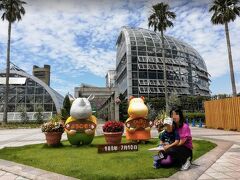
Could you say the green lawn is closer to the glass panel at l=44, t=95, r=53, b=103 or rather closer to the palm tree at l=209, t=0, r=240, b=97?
the palm tree at l=209, t=0, r=240, b=97

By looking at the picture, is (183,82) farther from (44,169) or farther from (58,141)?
(44,169)

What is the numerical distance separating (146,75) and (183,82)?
9.05 meters

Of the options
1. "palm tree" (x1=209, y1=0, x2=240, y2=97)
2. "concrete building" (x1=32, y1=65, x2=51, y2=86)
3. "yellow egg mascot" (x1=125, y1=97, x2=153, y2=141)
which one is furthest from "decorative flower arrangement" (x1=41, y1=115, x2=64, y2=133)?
"concrete building" (x1=32, y1=65, x2=51, y2=86)

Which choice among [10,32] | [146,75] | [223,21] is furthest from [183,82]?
[10,32]

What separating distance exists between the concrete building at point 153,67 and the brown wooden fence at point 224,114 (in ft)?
103

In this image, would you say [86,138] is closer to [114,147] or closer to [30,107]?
[114,147]

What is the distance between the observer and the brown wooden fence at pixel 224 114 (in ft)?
75.8

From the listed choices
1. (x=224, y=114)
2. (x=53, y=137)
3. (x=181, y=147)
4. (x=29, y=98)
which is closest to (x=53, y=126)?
(x=53, y=137)

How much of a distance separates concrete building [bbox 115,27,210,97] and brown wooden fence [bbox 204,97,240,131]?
3132 centimetres

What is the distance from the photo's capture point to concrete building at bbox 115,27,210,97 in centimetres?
6228

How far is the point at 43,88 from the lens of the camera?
54219mm

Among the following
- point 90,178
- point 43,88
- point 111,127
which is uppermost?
point 43,88

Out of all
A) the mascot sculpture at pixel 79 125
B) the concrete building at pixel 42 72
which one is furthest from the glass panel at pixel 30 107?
the concrete building at pixel 42 72

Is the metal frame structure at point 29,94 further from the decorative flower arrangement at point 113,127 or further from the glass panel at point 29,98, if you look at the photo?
the decorative flower arrangement at point 113,127
